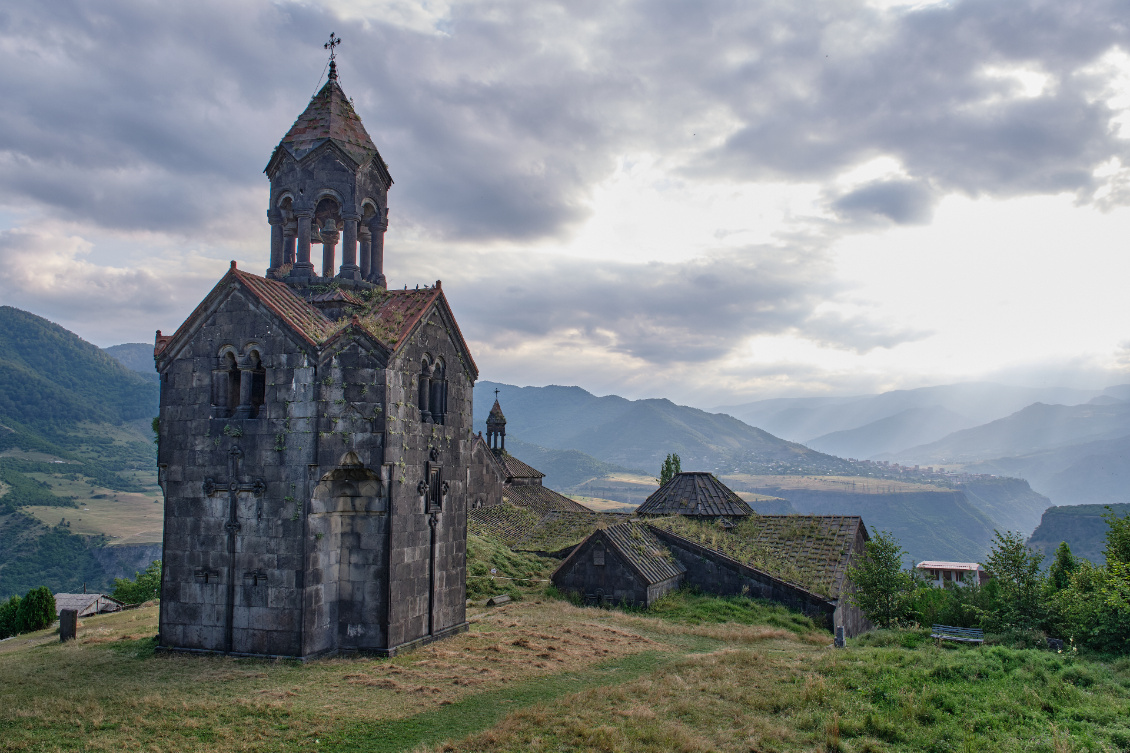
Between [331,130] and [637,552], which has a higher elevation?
[331,130]

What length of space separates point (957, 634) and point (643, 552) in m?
10.9

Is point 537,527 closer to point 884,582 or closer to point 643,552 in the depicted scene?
point 643,552

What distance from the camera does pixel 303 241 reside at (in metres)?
19.5

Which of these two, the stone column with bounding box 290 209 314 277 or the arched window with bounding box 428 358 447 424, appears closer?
the arched window with bounding box 428 358 447 424

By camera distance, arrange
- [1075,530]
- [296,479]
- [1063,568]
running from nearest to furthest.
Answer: [296,479]
[1063,568]
[1075,530]

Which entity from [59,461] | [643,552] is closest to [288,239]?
[643,552]

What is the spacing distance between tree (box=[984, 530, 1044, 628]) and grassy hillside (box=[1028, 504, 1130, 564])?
135 meters

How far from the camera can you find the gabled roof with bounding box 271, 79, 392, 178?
19.7 meters

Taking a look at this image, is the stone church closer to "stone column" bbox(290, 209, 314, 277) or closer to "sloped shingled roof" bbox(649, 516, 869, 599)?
"stone column" bbox(290, 209, 314, 277)

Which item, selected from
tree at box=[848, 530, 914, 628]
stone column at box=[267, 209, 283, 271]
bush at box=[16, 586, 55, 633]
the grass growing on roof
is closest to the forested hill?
bush at box=[16, 586, 55, 633]

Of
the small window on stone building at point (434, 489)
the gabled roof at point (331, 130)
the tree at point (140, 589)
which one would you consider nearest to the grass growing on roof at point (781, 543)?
the small window on stone building at point (434, 489)

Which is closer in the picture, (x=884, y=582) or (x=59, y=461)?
(x=884, y=582)

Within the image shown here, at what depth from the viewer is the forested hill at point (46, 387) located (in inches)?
6521

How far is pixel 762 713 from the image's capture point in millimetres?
12078
